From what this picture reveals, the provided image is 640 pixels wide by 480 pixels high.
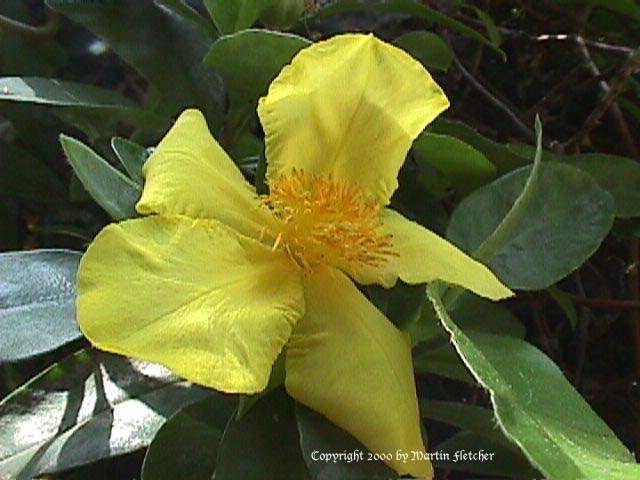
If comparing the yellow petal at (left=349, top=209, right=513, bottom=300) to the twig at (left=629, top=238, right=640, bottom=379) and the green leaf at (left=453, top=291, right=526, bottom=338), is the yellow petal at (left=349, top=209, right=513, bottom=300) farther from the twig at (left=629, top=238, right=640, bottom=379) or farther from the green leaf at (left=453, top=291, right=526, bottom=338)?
the twig at (left=629, top=238, right=640, bottom=379)

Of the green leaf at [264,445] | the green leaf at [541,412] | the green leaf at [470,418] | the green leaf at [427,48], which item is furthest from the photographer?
the green leaf at [427,48]

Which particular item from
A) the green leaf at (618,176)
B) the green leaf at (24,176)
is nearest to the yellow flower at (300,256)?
the green leaf at (618,176)

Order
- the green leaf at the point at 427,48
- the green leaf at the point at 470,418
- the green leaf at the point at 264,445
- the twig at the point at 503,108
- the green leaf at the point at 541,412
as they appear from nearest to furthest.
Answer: the green leaf at the point at 541,412
the green leaf at the point at 264,445
the green leaf at the point at 470,418
the green leaf at the point at 427,48
the twig at the point at 503,108

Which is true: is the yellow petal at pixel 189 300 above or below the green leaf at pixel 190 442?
above

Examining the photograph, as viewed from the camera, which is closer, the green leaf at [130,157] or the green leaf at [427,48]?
the green leaf at [130,157]

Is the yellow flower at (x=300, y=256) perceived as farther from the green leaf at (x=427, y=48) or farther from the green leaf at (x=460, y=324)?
the green leaf at (x=427, y=48)

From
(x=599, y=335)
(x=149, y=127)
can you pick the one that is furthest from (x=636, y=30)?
(x=149, y=127)

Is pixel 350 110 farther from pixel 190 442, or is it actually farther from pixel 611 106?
pixel 611 106
